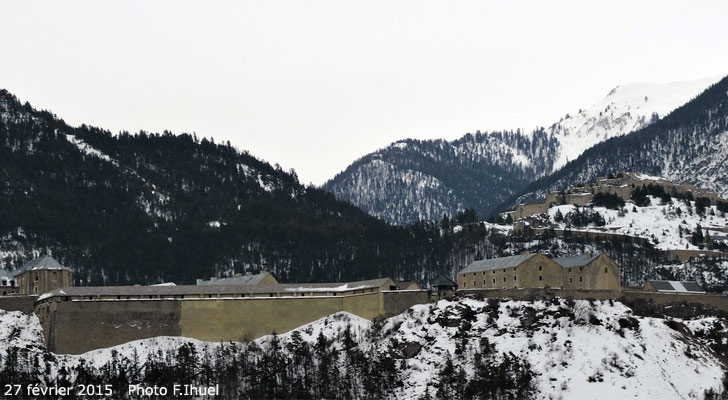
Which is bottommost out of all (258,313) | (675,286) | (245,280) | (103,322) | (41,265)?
(103,322)

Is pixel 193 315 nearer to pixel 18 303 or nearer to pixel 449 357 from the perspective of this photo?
pixel 18 303

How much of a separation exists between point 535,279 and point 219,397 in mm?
41397

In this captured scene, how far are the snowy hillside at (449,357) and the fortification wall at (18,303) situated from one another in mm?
2536

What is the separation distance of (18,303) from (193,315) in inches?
791

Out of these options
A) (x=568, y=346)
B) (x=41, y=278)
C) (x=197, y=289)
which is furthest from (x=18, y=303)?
(x=568, y=346)

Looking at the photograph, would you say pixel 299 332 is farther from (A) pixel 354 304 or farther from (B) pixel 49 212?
(B) pixel 49 212

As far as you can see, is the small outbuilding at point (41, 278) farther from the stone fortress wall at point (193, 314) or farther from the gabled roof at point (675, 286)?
the gabled roof at point (675, 286)

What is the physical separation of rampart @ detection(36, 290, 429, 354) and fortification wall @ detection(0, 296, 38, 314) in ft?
6.84

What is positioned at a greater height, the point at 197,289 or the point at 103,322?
the point at 197,289

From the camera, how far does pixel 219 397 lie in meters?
120

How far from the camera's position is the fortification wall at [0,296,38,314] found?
133250 millimetres

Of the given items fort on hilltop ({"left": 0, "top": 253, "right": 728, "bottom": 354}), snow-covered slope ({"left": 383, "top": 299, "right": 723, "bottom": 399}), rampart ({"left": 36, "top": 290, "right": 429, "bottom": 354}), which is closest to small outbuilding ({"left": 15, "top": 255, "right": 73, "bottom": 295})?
fort on hilltop ({"left": 0, "top": 253, "right": 728, "bottom": 354})

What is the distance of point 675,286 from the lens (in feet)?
500

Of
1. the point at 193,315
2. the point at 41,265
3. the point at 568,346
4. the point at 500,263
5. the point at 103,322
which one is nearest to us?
the point at 568,346
